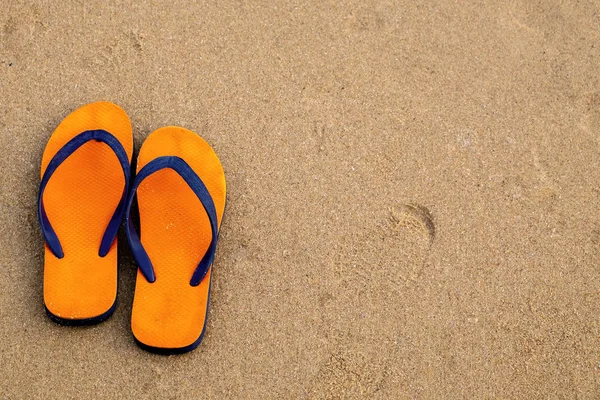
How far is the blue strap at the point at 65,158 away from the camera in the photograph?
58.4 inches

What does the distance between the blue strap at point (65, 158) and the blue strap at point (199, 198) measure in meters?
0.06

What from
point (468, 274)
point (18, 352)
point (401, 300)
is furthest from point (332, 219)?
point (18, 352)

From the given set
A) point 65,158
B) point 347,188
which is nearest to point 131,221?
point 65,158

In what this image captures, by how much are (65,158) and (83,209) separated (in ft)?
→ 0.51

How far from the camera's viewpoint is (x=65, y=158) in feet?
4.93

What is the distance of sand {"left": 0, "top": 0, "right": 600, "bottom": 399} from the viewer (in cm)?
156

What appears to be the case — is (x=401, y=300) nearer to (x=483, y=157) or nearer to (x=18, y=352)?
(x=483, y=157)

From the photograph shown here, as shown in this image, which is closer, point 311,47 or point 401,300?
point 401,300

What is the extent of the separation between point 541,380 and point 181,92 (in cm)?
139

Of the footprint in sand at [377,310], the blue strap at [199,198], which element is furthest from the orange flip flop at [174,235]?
the footprint in sand at [377,310]

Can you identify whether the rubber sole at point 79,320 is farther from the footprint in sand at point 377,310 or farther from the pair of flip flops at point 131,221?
the footprint in sand at point 377,310

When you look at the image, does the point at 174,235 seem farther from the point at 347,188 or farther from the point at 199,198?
the point at 347,188

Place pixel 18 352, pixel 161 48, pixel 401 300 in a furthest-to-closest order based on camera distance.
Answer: pixel 161 48, pixel 401 300, pixel 18 352

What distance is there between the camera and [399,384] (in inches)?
62.0
